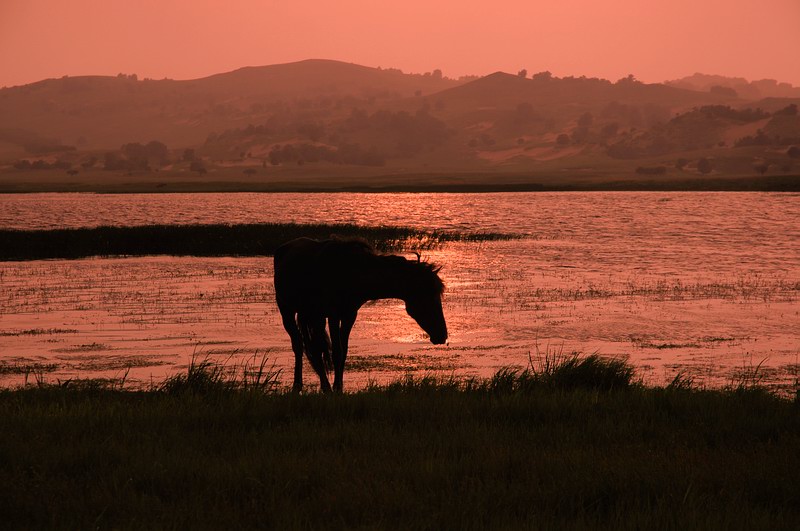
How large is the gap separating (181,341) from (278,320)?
15.1 ft

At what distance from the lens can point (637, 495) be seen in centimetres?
879

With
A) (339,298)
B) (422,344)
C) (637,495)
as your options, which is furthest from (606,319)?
(637,495)

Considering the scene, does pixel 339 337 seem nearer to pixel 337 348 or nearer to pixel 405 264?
pixel 337 348

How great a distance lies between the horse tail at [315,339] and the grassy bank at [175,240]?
34624 millimetres

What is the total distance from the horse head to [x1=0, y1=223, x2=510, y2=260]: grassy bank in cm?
3590

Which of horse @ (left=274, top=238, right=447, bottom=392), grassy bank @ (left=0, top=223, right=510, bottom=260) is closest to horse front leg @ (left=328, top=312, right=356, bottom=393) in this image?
horse @ (left=274, top=238, right=447, bottom=392)

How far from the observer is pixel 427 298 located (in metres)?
14.7

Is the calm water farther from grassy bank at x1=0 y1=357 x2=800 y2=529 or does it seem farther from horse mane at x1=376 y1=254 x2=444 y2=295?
grassy bank at x1=0 y1=357 x2=800 y2=529

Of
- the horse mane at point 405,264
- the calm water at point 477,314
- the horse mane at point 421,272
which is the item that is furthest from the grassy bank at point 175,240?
the horse mane at point 421,272

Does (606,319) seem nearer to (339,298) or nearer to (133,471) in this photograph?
(339,298)

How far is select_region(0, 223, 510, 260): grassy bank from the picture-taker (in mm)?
51406

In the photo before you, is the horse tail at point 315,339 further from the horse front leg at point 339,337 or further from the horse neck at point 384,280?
the horse neck at point 384,280

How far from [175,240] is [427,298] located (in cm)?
4272

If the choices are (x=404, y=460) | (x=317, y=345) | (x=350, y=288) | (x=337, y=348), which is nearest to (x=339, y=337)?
(x=337, y=348)
